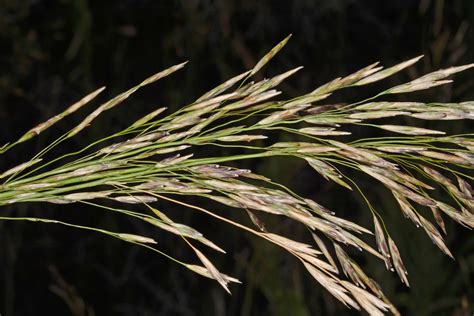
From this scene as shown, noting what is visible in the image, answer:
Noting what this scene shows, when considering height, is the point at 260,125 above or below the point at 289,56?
below

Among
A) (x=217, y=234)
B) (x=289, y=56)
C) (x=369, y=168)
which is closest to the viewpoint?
(x=369, y=168)

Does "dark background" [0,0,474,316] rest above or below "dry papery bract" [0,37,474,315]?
above

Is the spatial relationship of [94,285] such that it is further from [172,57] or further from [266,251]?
[172,57]

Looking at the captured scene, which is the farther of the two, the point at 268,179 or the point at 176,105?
the point at 176,105

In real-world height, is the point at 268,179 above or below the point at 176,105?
below

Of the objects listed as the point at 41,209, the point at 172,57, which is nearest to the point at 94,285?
the point at 41,209

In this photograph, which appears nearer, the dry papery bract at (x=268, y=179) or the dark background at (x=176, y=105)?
the dry papery bract at (x=268, y=179)

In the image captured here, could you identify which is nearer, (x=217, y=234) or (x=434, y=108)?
(x=434, y=108)

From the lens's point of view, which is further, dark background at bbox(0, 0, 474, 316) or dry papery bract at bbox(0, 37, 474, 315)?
dark background at bbox(0, 0, 474, 316)
